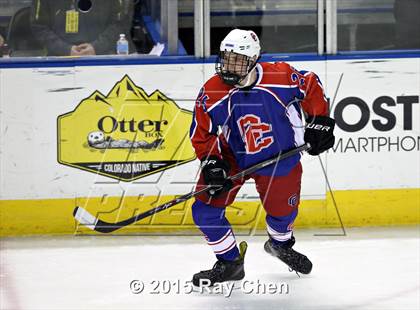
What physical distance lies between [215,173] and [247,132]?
0.25 meters

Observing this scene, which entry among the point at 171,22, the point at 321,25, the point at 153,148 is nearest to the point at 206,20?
the point at 171,22

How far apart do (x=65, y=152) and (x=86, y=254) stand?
582 millimetres

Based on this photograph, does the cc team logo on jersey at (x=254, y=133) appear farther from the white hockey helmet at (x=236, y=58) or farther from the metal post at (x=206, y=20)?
the metal post at (x=206, y=20)

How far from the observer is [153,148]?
192 inches

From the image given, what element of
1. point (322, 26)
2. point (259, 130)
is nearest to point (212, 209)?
point (259, 130)

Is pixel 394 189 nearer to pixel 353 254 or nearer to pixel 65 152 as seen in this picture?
pixel 353 254

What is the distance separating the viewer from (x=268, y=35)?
16.2ft

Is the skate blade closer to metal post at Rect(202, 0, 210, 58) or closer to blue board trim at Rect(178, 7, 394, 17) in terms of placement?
metal post at Rect(202, 0, 210, 58)

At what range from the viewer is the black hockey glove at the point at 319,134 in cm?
376

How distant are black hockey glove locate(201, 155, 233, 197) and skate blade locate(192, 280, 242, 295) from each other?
1.29 ft

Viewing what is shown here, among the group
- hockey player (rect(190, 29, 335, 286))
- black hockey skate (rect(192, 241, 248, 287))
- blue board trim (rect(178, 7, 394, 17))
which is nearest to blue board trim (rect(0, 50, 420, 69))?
blue board trim (rect(178, 7, 394, 17))

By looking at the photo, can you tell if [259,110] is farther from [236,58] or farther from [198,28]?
[198,28]

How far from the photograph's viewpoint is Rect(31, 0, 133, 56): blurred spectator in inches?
192

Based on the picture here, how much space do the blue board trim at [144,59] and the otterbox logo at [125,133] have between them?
11cm
